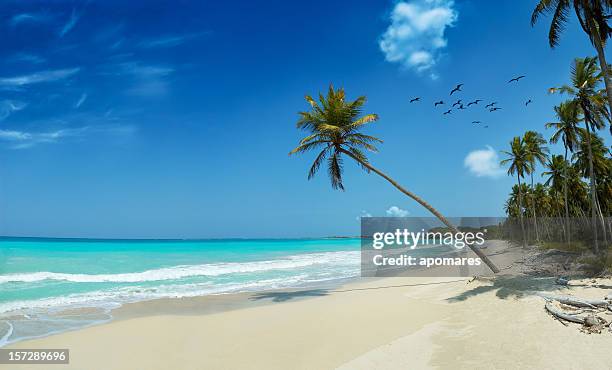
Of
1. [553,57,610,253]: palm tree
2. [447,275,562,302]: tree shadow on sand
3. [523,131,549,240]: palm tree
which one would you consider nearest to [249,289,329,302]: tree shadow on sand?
[447,275,562,302]: tree shadow on sand

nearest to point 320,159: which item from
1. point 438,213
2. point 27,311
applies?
point 438,213

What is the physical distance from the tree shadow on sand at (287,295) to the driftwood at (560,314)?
7.42 meters

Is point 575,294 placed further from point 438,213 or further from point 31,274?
point 31,274

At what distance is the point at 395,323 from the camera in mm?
8148

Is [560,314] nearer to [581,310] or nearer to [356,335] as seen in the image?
[581,310]

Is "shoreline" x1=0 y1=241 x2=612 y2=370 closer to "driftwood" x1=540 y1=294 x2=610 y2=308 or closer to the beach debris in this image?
the beach debris

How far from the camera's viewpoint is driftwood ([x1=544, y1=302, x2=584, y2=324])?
19.8 feet

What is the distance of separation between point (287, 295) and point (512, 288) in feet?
23.7

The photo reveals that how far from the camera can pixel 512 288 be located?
365 inches

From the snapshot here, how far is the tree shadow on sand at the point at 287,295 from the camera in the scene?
12.3 metres

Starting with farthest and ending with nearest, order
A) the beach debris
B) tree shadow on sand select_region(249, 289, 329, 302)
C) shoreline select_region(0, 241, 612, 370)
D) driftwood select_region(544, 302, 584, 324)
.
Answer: tree shadow on sand select_region(249, 289, 329, 302), driftwood select_region(544, 302, 584, 324), the beach debris, shoreline select_region(0, 241, 612, 370)

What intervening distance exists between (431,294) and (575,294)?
163 inches

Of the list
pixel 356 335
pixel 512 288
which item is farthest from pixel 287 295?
pixel 512 288

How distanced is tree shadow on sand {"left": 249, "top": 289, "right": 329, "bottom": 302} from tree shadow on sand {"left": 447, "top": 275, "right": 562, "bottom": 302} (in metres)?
4.93
